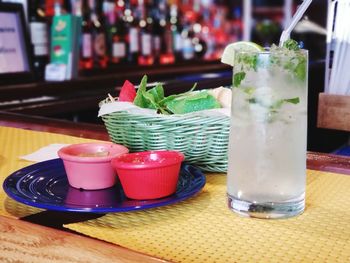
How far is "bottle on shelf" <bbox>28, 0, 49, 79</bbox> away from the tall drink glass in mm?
2081

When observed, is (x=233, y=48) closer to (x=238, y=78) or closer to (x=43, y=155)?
(x=238, y=78)

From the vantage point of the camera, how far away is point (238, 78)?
28.4 inches

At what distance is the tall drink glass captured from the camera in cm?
70

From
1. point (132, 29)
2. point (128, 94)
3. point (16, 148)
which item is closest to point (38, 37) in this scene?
point (132, 29)

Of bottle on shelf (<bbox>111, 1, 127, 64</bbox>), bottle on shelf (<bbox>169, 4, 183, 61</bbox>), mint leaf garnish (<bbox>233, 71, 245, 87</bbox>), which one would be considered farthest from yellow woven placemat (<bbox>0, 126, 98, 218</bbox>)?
bottle on shelf (<bbox>169, 4, 183, 61</bbox>)

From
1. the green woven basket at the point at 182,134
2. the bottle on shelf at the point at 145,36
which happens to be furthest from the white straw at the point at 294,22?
the bottle on shelf at the point at 145,36

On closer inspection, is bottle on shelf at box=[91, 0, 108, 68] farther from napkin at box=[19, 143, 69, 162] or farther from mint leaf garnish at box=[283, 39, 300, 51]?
mint leaf garnish at box=[283, 39, 300, 51]

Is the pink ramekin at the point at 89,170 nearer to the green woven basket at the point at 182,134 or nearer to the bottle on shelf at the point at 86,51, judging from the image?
the green woven basket at the point at 182,134

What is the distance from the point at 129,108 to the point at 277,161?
300 millimetres

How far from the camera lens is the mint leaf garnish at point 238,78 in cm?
72

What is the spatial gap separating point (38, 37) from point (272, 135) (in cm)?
214

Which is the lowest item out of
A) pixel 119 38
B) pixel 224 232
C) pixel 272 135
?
pixel 224 232

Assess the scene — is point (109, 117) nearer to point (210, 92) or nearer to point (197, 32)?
point (210, 92)

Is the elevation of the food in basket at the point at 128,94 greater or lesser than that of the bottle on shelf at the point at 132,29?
lesser
